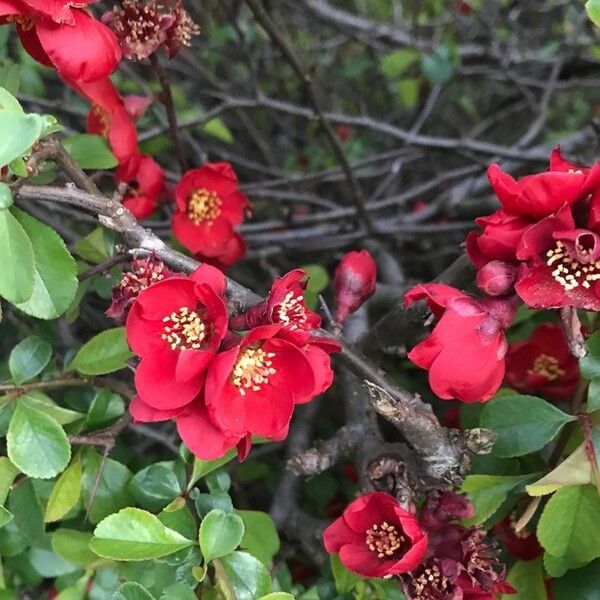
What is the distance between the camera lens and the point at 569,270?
547 millimetres

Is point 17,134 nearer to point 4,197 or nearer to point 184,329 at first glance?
point 4,197

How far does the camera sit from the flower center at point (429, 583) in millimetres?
600

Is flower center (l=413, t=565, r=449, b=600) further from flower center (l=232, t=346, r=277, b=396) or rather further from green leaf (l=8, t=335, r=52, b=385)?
Answer: green leaf (l=8, t=335, r=52, b=385)

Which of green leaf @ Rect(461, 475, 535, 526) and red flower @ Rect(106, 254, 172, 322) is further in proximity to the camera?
green leaf @ Rect(461, 475, 535, 526)

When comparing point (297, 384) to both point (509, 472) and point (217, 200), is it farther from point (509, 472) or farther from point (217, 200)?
point (217, 200)

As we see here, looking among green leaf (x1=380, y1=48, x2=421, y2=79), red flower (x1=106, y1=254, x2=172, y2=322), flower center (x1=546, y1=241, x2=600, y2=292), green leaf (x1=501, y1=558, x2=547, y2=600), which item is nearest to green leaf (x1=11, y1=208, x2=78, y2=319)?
red flower (x1=106, y1=254, x2=172, y2=322)

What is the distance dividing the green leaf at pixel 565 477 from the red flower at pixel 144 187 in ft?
1.78

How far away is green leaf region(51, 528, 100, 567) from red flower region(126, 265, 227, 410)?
239mm

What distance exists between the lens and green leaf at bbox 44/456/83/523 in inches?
27.2

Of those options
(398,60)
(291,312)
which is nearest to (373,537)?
(291,312)

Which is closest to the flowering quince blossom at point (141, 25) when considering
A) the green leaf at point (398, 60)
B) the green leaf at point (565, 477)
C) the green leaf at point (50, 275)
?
the green leaf at point (50, 275)

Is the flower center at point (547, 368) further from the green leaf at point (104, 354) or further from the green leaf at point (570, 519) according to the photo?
the green leaf at point (104, 354)

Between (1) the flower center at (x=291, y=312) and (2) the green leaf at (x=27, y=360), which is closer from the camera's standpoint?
(1) the flower center at (x=291, y=312)

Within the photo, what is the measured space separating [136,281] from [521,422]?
356 millimetres
